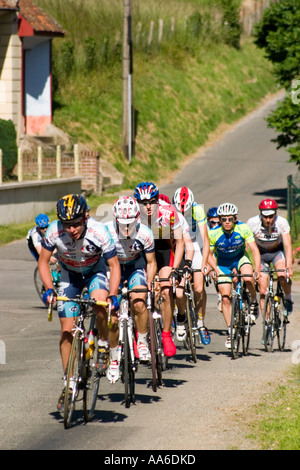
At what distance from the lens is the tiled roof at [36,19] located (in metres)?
36.2

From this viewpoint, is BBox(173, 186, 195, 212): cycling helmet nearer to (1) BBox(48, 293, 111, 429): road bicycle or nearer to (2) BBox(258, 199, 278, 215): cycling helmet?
(2) BBox(258, 199, 278, 215): cycling helmet

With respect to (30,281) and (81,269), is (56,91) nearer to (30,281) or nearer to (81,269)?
→ (30,281)

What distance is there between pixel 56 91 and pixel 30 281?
2253 cm

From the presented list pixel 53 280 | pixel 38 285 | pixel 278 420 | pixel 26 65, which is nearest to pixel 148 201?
pixel 278 420

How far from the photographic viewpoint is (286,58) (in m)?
35.1

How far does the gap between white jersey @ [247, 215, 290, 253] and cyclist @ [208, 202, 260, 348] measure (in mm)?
661

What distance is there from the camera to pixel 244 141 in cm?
4647

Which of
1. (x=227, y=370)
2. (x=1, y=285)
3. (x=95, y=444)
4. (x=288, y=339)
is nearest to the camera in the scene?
(x=95, y=444)

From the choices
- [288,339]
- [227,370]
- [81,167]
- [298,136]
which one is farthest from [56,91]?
[227,370]

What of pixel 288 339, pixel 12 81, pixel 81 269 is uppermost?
pixel 12 81

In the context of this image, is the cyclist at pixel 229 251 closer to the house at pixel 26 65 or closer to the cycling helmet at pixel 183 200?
the cycling helmet at pixel 183 200

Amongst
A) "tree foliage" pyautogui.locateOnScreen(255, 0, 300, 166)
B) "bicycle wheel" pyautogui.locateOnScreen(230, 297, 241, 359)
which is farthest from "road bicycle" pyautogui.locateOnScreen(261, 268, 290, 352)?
"tree foliage" pyautogui.locateOnScreen(255, 0, 300, 166)

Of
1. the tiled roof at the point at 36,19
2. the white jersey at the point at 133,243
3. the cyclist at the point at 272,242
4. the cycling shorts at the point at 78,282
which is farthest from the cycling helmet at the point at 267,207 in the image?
the tiled roof at the point at 36,19
